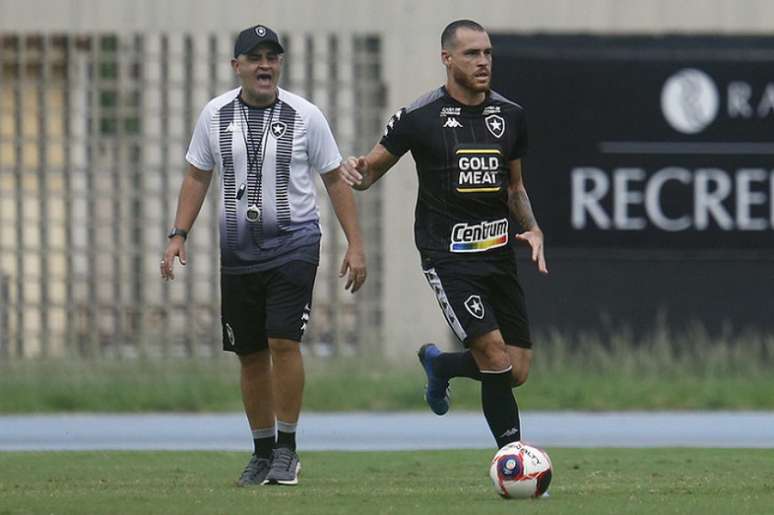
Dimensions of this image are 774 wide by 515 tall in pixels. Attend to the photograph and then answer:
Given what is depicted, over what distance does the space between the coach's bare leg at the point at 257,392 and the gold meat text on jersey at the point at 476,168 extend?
1454 millimetres

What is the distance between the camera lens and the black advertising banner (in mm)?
18391

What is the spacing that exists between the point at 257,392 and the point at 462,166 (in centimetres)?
166

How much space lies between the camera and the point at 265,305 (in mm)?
10375

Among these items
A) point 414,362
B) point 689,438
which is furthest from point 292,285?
point 414,362

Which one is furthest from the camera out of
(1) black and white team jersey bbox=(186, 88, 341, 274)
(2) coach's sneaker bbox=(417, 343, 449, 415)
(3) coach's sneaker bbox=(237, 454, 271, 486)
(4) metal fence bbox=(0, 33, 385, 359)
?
(4) metal fence bbox=(0, 33, 385, 359)

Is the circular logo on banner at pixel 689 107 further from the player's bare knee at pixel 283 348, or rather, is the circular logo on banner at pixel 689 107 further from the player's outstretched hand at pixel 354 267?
the player's bare knee at pixel 283 348

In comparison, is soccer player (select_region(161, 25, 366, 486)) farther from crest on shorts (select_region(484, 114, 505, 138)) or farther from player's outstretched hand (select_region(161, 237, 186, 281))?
crest on shorts (select_region(484, 114, 505, 138))

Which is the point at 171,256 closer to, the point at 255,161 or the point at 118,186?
the point at 255,161

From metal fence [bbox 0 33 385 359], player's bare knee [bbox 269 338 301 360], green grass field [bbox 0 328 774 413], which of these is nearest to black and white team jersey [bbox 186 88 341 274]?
Answer: player's bare knee [bbox 269 338 301 360]

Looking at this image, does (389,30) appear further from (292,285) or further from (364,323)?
(292,285)

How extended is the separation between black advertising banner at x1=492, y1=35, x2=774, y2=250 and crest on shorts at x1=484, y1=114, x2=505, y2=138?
8.47m

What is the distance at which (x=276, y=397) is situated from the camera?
409 inches

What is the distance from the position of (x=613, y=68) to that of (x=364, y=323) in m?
3.10

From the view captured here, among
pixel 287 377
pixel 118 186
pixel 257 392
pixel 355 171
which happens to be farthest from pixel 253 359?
pixel 118 186
